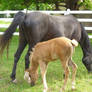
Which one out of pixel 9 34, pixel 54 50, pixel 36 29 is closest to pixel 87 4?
pixel 36 29

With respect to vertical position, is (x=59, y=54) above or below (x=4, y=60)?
above

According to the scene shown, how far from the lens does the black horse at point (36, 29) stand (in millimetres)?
4902

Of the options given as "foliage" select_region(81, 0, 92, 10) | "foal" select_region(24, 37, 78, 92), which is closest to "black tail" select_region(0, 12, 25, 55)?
"foal" select_region(24, 37, 78, 92)

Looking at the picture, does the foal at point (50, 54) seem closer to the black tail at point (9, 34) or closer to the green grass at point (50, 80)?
the green grass at point (50, 80)

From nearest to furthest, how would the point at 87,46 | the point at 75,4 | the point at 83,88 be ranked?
the point at 83,88, the point at 87,46, the point at 75,4

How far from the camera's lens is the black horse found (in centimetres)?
490

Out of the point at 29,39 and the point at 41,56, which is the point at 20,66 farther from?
the point at 41,56

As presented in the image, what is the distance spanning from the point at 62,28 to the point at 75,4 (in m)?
9.03

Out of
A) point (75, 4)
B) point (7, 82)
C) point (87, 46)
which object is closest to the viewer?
point (7, 82)

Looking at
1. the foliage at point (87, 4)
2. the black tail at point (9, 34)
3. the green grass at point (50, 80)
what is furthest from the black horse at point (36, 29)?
the foliage at point (87, 4)

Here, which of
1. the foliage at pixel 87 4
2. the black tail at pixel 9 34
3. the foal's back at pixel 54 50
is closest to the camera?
the foal's back at pixel 54 50

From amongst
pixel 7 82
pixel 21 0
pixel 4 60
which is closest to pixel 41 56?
pixel 7 82

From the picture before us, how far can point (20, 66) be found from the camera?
6.52 m

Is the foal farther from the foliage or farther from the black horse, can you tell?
the foliage
